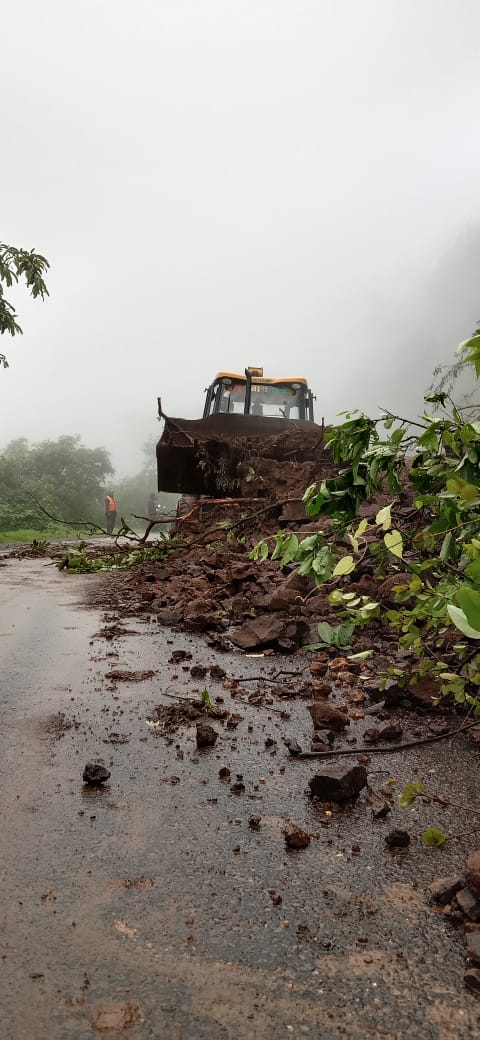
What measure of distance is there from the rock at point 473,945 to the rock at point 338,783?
2.11 feet

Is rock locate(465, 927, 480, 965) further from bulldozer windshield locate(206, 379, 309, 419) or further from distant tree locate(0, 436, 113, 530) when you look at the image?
distant tree locate(0, 436, 113, 530)

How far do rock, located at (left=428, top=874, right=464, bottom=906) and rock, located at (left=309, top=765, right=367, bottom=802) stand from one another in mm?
488

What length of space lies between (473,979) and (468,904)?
20 cm

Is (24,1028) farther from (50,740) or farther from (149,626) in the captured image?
(149,626)

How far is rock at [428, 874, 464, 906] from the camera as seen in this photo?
56.3 inches

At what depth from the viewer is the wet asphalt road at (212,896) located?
1117 millimetres

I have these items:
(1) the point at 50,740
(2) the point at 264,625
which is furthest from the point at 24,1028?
(2) the point at 264,625

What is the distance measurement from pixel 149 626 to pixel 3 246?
10.2 metres

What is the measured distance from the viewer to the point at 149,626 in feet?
16.2

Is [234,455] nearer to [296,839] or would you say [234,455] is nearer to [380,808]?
[380,808]

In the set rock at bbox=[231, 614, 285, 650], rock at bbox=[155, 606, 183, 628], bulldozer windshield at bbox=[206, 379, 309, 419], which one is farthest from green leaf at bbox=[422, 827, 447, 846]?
bulldozer windshield at bbox=[206, 379, 309, 419]

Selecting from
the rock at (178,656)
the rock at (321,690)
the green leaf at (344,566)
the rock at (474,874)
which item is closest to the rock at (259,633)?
the rock at (178,656)

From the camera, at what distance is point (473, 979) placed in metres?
1.18

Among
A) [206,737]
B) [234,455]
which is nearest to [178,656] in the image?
[206,737]
